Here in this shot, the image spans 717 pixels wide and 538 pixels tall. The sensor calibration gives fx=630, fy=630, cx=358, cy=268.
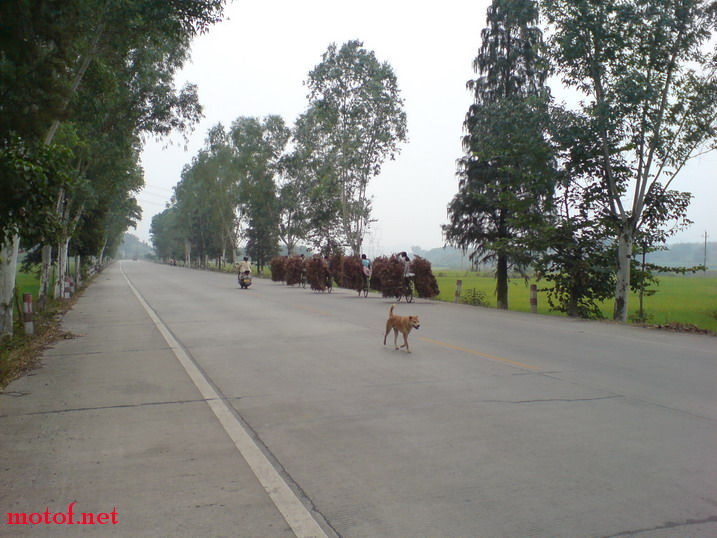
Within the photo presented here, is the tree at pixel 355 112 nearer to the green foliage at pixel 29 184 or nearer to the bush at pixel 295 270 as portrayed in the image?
the bush at pixel 295 270

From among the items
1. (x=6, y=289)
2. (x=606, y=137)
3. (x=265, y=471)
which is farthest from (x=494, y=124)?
(x=265, y=471)

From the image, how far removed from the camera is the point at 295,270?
130 feet

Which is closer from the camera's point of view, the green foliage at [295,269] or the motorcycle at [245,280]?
the motorcycle at [245,280]

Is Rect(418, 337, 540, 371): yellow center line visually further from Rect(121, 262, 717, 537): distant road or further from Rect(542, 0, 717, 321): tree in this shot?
Rect(542, 0, 717, 321): tree

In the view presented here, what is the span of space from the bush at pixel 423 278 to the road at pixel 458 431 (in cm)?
1157

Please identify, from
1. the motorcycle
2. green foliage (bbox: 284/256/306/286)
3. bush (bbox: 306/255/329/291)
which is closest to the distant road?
bush (bbox: 306/255/329/291)

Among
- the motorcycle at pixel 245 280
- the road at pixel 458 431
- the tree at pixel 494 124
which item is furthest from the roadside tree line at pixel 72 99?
the tree at pixel 494 124

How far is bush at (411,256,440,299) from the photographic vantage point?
24172mm

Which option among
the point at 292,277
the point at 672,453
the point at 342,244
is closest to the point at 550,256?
the point at 672,453

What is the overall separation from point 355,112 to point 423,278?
22.4 meters

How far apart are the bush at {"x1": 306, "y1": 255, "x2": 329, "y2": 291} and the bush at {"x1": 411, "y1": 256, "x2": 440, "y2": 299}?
749 cm

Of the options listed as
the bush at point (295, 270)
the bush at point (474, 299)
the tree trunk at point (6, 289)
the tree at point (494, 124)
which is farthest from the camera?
the bush at point (295, 270)

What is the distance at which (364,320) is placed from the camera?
16.6 m

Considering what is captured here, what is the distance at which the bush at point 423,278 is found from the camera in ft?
79.3
